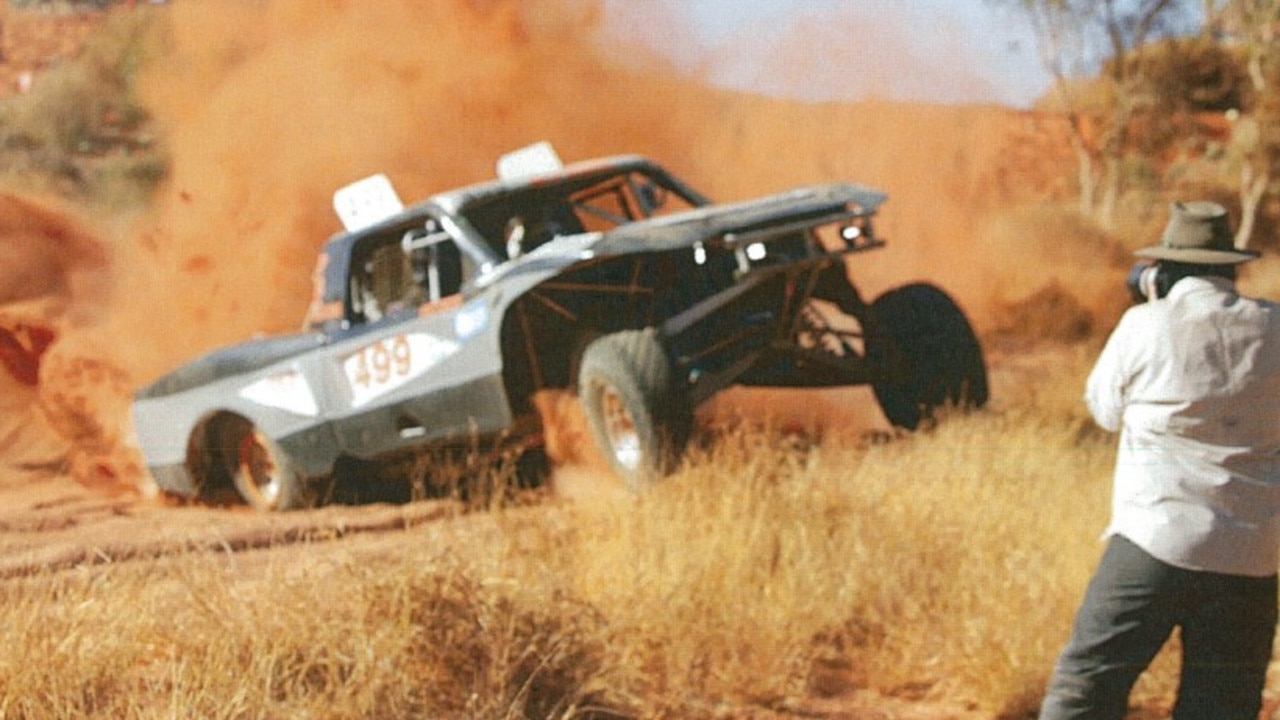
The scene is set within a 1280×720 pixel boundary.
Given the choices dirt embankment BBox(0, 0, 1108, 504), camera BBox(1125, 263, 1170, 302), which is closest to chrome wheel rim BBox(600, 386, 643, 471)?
camera BBox(1125, 263, 1170, 302)

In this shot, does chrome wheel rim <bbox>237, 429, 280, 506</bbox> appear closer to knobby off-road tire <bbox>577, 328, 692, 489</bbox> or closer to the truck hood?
the truck hood

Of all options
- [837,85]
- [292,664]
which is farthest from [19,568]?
[837,85]

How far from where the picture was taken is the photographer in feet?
15.3

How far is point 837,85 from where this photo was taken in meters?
25.5

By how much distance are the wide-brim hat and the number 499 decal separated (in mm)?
5448

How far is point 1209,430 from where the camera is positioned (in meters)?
4.70

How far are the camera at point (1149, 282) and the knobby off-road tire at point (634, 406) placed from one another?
161 inches

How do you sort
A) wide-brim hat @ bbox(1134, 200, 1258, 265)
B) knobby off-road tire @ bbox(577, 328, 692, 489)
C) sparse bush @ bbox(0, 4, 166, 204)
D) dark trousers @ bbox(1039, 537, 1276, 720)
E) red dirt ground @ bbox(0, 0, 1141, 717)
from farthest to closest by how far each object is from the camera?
sparse bush @ bbox(0, 4, 166, 204)
red dirt ground @ bbox(0, 0, 1141, 717)
knobby off-road tire @ bbox(577, 328, 692, 489)
wide-brim hat @ bbox(1134, 200, 1258, 265)
dark trousers @ bbox(1039, 537, 1276, 720)

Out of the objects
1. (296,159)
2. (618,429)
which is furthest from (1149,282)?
(296,159)

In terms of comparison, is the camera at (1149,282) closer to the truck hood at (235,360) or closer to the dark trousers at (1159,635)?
the dark trousers at (1159,635)

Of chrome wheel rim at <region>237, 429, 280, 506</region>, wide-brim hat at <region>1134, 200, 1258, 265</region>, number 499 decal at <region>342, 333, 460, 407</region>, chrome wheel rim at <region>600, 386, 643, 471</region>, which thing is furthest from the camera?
chrome wheel rim at <region>237, 429, 280, 506</region>

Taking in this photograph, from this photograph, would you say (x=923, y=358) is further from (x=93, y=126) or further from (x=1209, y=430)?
(x=93, y=126)

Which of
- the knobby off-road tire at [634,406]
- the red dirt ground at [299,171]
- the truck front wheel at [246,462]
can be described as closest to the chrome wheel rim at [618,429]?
the knobby off-road tire at [634,406]

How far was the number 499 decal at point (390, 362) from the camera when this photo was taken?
9867mm
